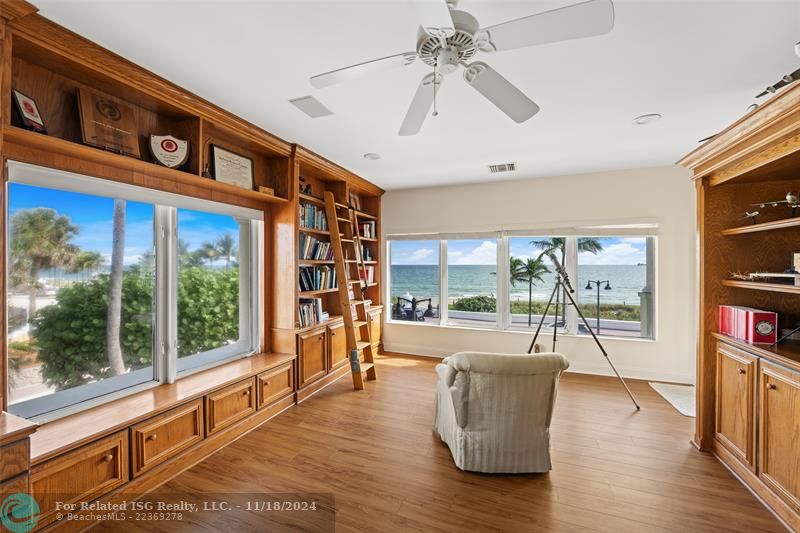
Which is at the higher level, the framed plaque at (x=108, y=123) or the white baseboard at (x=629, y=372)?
the framed plaque at (x=108, y=123)

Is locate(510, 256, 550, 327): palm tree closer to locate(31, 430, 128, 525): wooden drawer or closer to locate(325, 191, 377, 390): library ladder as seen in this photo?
locate(325, 191, 377, 390): library ladder

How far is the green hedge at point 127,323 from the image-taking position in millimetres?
1994

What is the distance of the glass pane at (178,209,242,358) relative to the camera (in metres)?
2.75

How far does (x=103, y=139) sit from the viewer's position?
204cm

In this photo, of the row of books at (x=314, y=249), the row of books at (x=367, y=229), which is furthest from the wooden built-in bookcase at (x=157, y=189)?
the row of books at (x=367, y=229)

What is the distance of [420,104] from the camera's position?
5.76ft

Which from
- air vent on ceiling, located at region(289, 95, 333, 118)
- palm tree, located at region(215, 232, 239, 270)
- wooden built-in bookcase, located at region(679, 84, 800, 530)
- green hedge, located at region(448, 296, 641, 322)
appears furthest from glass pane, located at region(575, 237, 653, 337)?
palm tree, located at region(215, 232, 239, 270)

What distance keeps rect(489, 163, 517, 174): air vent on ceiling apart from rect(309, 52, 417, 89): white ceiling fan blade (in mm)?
2710

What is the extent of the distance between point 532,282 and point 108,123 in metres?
4.55

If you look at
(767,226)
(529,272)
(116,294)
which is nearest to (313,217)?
(116,294)

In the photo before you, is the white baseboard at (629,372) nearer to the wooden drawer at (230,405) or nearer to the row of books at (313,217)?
the row of books at (313,217)

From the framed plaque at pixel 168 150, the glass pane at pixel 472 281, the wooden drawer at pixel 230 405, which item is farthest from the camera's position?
the glass pane at pixel 472 281

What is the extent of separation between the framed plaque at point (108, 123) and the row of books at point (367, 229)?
10.2 ft

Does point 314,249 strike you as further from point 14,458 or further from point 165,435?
point 14,458
